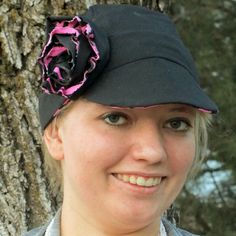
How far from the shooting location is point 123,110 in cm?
136

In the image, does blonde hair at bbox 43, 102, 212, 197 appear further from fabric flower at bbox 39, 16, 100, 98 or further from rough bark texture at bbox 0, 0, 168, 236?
rough bark texture at bbox 0, 0, 168, 236

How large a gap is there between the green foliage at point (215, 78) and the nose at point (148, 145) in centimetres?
243

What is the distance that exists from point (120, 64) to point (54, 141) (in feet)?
0.92

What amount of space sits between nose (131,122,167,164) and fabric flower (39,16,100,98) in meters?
0.16

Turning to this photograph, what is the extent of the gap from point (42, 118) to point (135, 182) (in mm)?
314

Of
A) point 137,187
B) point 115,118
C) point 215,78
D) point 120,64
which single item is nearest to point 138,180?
point 137,187

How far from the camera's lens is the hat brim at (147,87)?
1.31 m

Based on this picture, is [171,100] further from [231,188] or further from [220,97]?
[231,188]

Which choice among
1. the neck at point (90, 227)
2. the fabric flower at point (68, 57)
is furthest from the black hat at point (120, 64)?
the neck at point (90, 227)

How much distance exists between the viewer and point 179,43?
1.44 meters

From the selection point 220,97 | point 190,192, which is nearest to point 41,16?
point 220,97

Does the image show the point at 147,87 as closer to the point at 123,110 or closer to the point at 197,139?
the point at 123,110

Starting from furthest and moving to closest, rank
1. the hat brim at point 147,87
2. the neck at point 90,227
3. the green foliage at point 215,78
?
the green foliage at point 215,78 → the neck at point 90,227 → the hat brim at point 147,87

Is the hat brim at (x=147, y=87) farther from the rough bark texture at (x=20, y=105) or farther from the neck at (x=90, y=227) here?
the rough bark texture at (x=20, y=105)
